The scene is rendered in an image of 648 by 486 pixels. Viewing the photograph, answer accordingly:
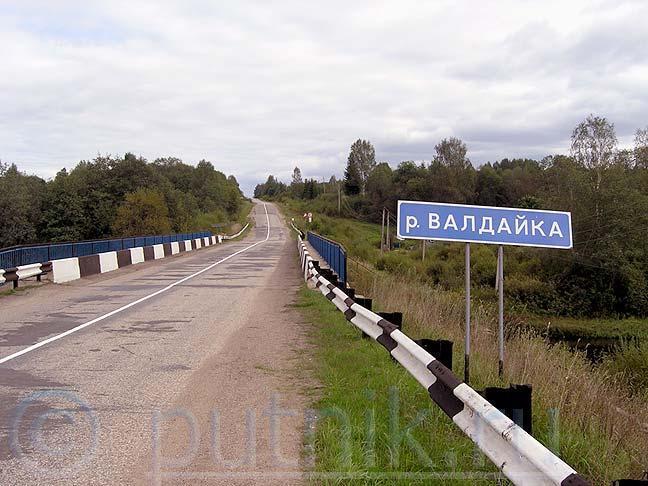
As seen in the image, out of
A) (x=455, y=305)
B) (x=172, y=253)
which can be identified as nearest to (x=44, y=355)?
(x=455, y=305)

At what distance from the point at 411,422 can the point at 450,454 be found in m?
0.85

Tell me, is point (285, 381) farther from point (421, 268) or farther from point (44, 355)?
point (421, 268)

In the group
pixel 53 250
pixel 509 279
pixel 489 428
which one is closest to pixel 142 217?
pixel 509 279

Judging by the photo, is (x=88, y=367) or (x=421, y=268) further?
(x=421, y=268)

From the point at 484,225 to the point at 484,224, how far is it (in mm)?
11

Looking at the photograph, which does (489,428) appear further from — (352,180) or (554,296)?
(352,180)

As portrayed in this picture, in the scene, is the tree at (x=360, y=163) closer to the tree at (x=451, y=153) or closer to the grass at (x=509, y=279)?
the tree at (x=451, y=153)

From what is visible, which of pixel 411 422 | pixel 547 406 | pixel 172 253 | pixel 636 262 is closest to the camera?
pixel 411 422

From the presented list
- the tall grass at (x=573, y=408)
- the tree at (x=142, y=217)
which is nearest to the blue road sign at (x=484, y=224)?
the tall grass at (x=573, y=408)

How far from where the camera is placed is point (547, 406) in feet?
20.2

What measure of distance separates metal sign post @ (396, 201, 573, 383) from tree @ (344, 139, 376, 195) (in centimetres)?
13986

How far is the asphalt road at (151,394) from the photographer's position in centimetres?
466

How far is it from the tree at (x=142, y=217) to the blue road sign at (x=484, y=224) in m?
52.9

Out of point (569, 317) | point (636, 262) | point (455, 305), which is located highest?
point (455, 305)
